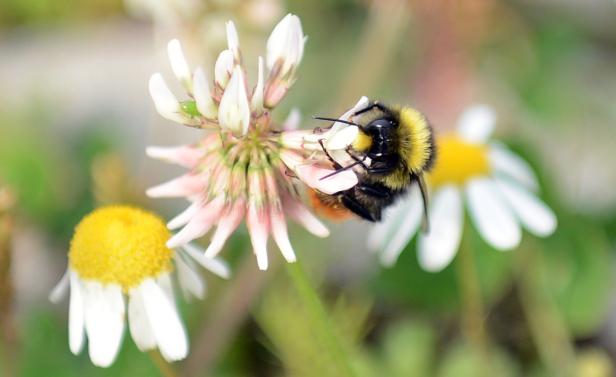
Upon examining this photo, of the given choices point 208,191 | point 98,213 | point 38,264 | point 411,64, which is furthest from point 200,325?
point 411,64

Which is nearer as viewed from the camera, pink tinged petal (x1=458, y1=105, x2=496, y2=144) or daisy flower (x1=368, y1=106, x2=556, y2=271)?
daisy flower (x1=368, y1=106, x2=556, y2=271)

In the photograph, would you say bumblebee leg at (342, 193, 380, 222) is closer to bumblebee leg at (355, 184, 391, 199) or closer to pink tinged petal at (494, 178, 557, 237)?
bumblebee leg at (355, 184, 391, 199)

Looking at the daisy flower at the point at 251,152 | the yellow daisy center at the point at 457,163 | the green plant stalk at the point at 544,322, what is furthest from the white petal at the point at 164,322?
the green plant stalk at the point at 544,322

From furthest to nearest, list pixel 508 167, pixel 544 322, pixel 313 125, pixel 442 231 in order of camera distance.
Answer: pixel 313 125, pixel 544 322, pixel 508 167, pixel 442 231

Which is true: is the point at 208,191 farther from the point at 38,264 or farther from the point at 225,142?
the point at 38,264

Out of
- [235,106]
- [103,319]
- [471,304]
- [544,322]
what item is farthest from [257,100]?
[544,322]

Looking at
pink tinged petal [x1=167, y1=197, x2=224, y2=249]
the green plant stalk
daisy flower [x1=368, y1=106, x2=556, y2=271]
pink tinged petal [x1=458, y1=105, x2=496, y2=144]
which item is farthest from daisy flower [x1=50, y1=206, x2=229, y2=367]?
the green plant stalk

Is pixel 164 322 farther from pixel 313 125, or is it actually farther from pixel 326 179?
pixel 313 125
